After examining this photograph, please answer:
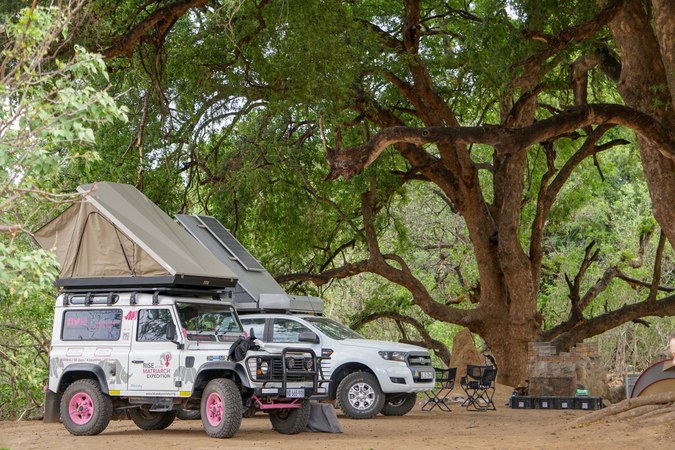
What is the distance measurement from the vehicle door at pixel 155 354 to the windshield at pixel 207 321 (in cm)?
22

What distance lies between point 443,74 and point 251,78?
231 inches

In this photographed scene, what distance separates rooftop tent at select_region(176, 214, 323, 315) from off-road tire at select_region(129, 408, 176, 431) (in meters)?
3.14

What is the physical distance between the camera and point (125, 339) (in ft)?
47.1

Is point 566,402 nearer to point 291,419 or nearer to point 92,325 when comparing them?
point 291,419

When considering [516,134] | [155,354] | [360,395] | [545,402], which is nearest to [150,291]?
[155,354]

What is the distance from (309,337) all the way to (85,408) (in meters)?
4.56

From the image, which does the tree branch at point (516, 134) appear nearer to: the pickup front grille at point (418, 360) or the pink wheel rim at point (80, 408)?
the pickup front grille at point (418, 360)

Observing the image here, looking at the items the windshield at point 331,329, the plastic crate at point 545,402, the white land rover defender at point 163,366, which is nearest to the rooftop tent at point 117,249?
the white land rover defender at point 163,366

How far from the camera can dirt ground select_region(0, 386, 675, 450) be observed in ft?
39.3

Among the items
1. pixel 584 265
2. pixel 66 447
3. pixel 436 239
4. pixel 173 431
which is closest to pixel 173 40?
pixel 173 431

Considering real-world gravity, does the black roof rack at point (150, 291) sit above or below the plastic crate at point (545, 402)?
above

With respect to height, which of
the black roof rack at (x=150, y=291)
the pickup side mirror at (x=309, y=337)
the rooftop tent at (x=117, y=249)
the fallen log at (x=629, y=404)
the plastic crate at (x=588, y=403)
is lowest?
the fallen log at (x=629, y=404)

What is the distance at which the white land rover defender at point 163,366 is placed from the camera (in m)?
13.6

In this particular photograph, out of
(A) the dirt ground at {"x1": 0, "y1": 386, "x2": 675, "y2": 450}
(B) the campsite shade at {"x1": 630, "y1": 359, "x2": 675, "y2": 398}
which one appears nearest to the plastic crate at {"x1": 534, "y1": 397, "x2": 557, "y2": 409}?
(A) the dirt ground at {"x1": 0, "y1": 386, "x2": 675, "y2": 450}
